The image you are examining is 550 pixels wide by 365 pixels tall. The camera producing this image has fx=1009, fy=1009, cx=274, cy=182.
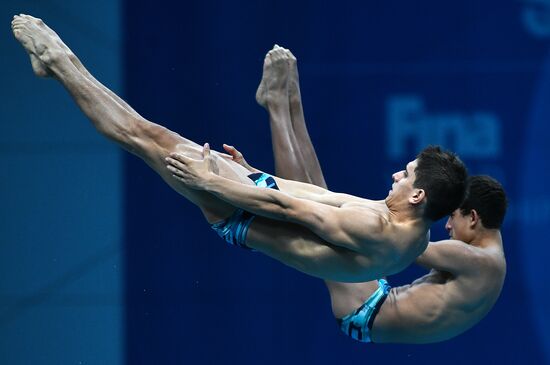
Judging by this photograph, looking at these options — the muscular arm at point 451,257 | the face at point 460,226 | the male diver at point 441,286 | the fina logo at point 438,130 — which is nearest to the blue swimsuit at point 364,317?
the male diver at point 441,286

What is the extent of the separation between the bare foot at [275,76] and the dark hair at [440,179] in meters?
1.07

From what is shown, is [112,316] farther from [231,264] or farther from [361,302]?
[361,302]

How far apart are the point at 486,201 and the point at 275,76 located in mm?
1185

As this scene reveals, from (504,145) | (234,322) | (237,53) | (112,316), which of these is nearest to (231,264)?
(234,322)

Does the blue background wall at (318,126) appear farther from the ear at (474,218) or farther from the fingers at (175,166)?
the fingers at (175,166)

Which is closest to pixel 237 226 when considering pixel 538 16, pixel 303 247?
pixel 303 247

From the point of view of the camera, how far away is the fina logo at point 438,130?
240 inches

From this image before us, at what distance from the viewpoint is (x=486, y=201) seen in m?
4.67

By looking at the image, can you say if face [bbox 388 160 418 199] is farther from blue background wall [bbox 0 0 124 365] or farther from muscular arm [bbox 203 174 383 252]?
blue background wall [bbox 0 0 124 365]

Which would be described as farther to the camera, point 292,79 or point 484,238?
point 292,79

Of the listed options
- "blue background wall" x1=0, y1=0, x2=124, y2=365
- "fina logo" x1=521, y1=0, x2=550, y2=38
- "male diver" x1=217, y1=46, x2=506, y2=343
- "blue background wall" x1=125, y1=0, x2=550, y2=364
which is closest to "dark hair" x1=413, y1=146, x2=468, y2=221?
"male diver" x1=217, y1=46, x2=506, y2=343

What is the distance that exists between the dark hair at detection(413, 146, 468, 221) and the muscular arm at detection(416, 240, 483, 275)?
0.44 m

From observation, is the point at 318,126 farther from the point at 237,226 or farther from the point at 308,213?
the point at 308,213

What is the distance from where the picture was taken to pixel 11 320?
6215 millimetres
